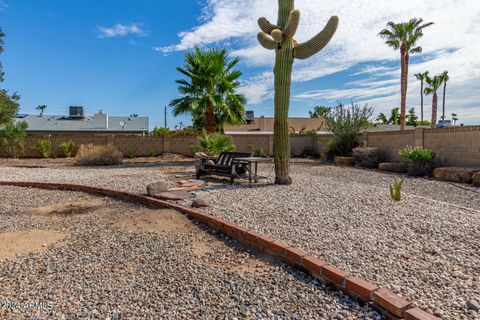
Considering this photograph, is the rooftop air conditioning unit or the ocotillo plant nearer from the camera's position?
the ocotillo plant

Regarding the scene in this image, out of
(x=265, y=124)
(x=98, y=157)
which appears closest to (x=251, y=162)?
(x=98, y=157)

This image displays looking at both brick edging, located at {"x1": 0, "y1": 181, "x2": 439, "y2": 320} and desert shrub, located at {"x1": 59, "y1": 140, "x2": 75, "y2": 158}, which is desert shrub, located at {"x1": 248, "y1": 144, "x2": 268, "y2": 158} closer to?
desert shrub, located at {"x1": 59, "y1": 140, "x2": 75, "y2": 158}

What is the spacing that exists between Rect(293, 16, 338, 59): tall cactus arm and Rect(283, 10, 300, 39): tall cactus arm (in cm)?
33

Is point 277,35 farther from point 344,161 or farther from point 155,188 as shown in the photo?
point 344,161

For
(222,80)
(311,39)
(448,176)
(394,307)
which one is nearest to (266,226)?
(394,307)

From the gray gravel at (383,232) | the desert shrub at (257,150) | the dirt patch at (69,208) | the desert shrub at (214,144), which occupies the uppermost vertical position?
the desert shrub at (214,144)

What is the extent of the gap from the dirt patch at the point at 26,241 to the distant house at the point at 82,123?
93.4 feet

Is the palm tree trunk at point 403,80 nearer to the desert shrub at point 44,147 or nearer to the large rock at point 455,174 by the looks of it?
the large rock at point 455,174

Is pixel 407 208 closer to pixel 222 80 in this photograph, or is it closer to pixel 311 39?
pixel 311 39

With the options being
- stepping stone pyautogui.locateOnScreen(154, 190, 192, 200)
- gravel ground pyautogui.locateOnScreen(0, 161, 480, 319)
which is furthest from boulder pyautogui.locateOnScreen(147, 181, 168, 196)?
gravel ground pyautogui.locateOnScreen(0, 161, 480, 319)

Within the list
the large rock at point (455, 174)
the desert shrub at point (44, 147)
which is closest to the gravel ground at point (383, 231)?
the large rock at point (455, 174)

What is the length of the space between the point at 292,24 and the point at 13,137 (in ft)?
51.3

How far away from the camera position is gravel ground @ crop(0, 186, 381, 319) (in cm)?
240

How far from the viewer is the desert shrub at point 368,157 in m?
12.9
